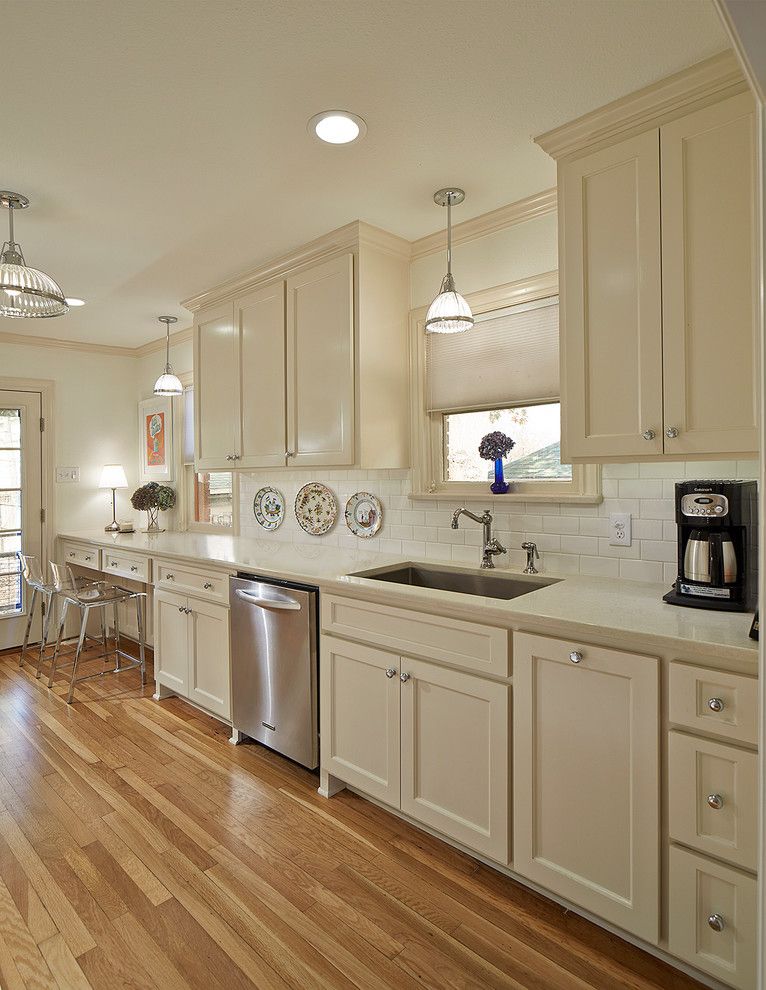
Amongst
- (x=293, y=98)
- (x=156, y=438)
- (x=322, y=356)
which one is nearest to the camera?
(x=293, y=98)

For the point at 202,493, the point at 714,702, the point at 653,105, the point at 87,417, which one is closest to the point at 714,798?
the point at 714,702

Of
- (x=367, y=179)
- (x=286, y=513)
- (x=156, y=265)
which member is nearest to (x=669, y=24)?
(x=367, y=179)

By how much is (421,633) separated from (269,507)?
2.00 meters

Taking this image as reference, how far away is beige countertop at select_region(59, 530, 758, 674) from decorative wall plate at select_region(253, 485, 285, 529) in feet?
2.34

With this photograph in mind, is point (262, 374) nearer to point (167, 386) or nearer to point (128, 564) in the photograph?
point (167, 386)

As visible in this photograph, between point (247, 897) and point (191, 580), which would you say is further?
point (191, 580)

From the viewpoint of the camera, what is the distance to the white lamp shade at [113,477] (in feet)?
15.6

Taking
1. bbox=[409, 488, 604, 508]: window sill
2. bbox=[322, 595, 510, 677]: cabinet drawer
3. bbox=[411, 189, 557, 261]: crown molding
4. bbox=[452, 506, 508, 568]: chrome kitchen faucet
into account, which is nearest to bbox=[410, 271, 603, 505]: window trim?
bbox=[409, 488, 604, 508]: window sill

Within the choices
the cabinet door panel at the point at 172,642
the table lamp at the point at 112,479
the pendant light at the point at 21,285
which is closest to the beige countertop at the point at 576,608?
the cabinet door panel at the point at 172,642

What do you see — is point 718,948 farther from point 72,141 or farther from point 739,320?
point 72,141

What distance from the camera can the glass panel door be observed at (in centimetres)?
444

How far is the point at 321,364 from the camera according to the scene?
111 inches

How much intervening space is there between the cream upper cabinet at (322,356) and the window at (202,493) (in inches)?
35.6

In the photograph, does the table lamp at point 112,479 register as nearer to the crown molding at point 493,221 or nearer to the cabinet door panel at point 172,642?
the cabinet door panel at point 172,642
